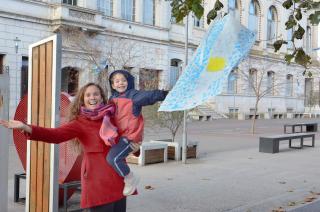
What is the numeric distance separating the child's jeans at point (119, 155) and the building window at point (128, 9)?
31.6m

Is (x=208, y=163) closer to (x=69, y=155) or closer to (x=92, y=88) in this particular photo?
(x=69, y=155)

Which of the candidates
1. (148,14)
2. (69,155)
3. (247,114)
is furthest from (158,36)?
(69,155)

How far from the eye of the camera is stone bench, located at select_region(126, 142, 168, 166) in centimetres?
1184

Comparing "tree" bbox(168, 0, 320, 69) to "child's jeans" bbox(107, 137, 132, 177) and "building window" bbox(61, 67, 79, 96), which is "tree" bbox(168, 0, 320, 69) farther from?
"building window" bbox(61, 67, 79, 96)

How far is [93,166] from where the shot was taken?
4430mm

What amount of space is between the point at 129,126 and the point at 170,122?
32.9 ft

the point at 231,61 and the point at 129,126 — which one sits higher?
the point at 231,61

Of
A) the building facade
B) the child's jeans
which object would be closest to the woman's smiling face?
the child's jeans

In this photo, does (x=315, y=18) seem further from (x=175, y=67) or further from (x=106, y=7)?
(x=175, y=67)

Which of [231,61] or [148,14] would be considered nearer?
[231,61]

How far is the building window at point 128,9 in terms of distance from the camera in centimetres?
3541

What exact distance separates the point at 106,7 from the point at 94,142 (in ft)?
99.7

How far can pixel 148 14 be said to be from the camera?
3800 cm

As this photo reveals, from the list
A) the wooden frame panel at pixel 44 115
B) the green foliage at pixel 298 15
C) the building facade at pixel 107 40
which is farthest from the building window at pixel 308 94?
the wooden frame panel at pixel 44 115
